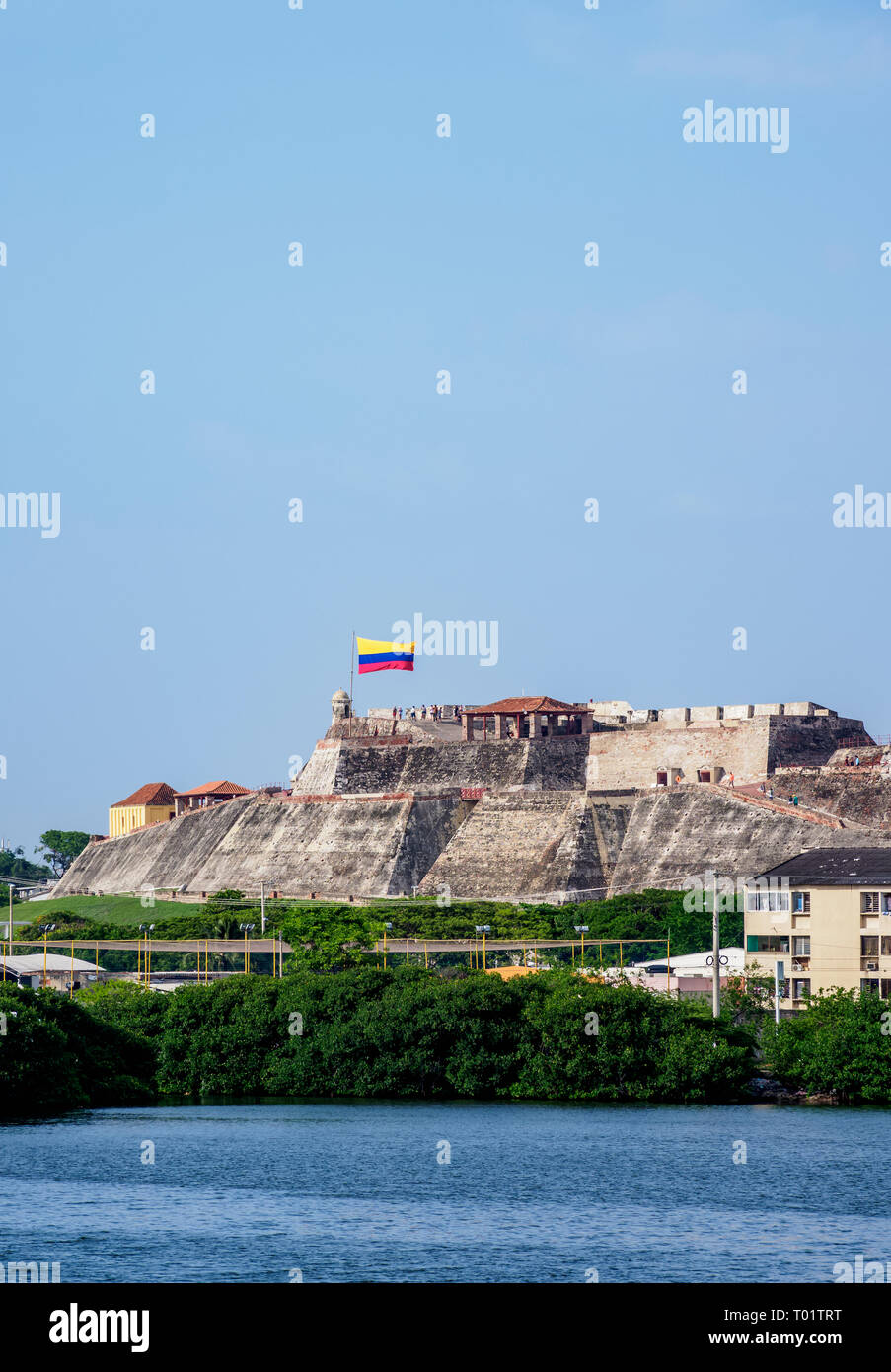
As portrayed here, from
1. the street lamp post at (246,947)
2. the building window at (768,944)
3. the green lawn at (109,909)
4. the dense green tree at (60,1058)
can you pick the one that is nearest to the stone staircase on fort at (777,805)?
the street lamp post at (246,947)

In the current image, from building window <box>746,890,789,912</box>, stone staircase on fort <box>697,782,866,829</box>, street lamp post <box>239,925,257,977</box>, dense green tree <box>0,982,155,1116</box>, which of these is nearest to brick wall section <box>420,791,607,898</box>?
stone staircase on fort <box>697,782,866,829</box>

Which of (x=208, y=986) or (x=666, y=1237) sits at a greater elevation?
(x=208, y=986)

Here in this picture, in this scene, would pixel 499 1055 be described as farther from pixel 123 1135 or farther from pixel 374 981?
pixel 123 1135

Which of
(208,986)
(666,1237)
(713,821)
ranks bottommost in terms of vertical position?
(666,1237)

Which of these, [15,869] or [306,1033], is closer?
[306,1033]

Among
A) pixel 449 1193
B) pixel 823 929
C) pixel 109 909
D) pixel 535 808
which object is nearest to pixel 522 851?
pixel 535 808

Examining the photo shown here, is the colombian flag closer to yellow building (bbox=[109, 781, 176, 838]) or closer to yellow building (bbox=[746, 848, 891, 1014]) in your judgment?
yellow building (bbox=[109, 781, 176, 838])
